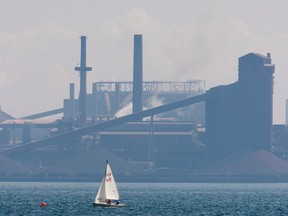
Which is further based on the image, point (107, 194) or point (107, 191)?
point (107, 191)

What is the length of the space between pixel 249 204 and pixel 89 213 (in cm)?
4581

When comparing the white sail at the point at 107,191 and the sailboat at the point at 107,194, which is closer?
the sailboat at the point at 107,194

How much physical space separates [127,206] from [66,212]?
63.2ft

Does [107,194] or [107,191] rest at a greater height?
[107,191]

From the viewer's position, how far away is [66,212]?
14825 cm

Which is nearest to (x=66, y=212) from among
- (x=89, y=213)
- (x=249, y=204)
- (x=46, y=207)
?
(x=89, y=213)

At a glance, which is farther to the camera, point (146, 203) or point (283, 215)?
point (146, 203)

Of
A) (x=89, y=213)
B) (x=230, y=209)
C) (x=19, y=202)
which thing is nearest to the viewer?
(x=89, y=213)

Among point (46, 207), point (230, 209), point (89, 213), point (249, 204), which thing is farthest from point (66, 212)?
point (249, 204)

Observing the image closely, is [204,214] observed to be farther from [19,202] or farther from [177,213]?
[19,202]

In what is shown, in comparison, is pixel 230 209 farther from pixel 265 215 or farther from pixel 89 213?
pixel 89 213

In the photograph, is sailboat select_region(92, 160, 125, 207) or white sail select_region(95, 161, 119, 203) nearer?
sailboat select_region(92, 160, 125, 207)

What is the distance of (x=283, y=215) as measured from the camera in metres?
150

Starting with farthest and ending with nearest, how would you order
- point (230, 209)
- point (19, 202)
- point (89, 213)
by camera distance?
point (19, 202), point (230, 209), point (89, 213)
